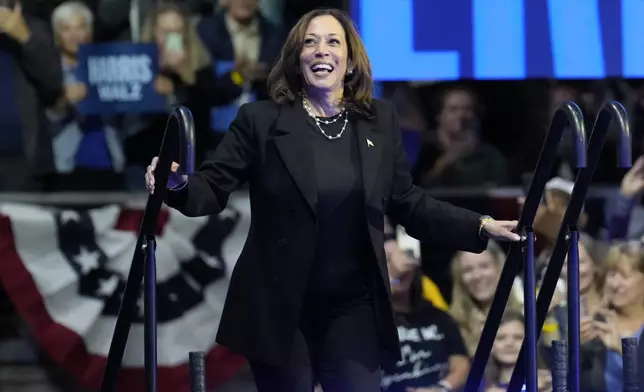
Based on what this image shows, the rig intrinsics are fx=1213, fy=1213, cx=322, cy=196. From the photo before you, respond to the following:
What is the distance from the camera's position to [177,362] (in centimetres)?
575

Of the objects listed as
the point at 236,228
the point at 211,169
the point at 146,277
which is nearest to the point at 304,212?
the point at 211,169

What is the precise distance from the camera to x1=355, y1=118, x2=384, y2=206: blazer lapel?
333 centimetres

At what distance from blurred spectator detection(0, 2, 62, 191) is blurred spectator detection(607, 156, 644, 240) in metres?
2.71

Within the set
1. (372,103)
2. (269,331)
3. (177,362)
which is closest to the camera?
(269,331)

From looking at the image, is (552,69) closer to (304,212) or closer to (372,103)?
(372,103)

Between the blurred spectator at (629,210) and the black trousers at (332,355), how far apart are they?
2810mm

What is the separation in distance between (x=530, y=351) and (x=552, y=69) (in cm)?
250

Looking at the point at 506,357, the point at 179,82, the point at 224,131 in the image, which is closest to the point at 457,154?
the point at 506,357

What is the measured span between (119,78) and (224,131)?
1.84 ft

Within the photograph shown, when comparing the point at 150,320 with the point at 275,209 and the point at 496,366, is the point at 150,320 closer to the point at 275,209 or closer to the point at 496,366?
the point at 275,209

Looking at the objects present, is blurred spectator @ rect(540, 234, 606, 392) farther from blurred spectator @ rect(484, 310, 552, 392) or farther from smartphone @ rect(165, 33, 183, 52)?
smartphone @ rect(165, 33, 183, 52)

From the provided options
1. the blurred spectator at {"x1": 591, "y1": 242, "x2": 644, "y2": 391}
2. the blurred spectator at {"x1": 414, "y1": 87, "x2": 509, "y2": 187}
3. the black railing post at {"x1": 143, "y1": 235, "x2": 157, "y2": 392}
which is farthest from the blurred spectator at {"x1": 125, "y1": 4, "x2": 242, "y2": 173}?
the black railing post at {"x1": 143, "y1": 235, "x2": 157, "y2": 392}

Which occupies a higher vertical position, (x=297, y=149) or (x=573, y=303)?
(x=297, y=149)

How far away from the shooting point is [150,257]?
3523mm
